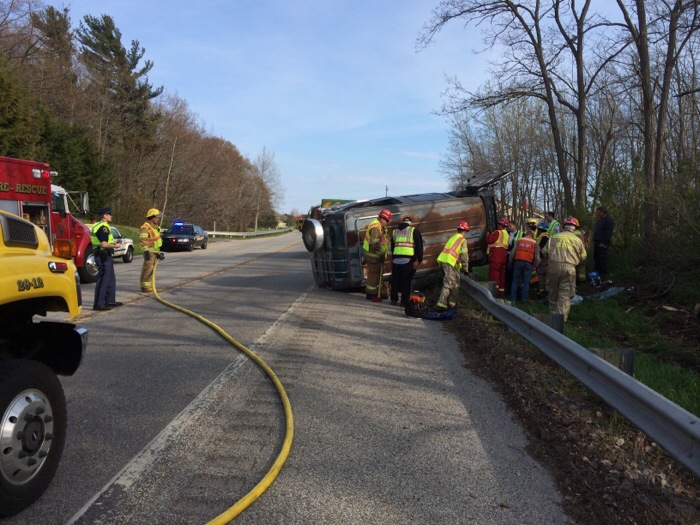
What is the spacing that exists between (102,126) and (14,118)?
19.0 metres

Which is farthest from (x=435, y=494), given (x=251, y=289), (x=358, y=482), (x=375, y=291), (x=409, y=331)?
(x=251, y=289)

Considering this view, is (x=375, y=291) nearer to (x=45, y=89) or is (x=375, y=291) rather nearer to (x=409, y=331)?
(x=409, y=331)

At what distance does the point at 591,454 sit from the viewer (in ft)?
12.0

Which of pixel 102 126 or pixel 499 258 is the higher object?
pixel 102 126

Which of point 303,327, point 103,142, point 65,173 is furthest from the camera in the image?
point 103,142

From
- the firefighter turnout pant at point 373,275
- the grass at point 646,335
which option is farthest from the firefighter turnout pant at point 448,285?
the firefighter turnout pant at point 373,275

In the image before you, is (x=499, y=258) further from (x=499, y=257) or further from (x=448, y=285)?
(x=448, y=285)

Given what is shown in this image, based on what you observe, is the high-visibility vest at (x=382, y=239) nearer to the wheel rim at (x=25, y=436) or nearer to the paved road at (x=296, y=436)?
the paved road at (x=296, y=436)

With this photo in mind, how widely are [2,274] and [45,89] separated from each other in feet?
120

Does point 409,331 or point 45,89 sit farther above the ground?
point 45,89

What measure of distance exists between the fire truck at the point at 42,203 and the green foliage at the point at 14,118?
40.2 feet

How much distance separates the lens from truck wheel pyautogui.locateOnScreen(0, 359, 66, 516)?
106 inches

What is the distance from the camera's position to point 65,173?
105 ft

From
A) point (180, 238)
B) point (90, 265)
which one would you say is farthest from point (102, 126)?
point (90, 265)
